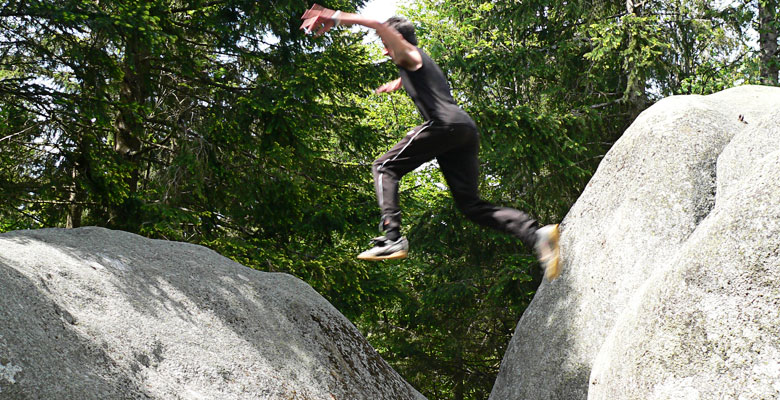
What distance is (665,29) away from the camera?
50.6ft

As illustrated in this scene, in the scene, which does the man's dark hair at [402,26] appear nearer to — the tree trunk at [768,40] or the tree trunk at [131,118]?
the tree trunk at [131,118]

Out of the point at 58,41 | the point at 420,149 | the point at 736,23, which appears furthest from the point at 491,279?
the point at 420,149

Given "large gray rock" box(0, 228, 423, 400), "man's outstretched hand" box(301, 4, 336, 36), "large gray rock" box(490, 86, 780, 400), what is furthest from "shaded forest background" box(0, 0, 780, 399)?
"man's outstretched hand" box(301, 4, 336, 36)

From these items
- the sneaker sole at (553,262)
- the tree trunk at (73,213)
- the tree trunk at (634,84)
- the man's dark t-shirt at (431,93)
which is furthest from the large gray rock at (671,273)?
the tree trunk at (73,213)

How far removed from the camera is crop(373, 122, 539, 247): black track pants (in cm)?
486

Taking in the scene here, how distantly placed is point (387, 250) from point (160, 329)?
2215mm

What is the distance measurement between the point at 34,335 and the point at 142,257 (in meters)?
2.08

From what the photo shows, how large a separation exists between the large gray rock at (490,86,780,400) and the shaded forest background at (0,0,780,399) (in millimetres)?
5379

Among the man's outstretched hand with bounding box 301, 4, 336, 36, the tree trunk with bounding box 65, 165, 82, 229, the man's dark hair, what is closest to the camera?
the man's outstretched hand with bounding box 301, 4, 336, 36

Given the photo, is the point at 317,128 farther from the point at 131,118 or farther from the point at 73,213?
the point at 73,213

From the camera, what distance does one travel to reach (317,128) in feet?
44.7

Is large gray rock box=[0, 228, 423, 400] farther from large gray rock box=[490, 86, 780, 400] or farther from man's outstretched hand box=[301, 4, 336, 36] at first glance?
man's outstretched hand box=[301, 4, 336, 36]

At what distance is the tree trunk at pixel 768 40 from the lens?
51.6 feet

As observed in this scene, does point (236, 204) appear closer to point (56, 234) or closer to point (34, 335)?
point (56, 234)
